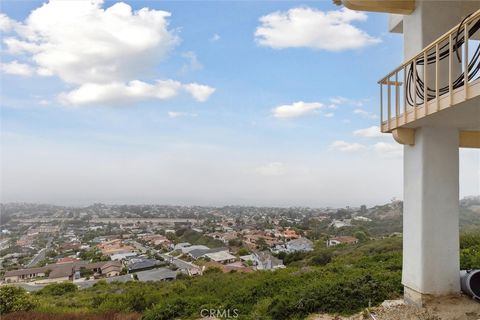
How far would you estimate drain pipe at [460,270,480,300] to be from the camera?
379 centimetres

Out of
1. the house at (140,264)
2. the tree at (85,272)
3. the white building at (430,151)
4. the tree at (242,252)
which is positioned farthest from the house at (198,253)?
the white building at (430,151)

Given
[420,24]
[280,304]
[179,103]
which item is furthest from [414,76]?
[179,103]

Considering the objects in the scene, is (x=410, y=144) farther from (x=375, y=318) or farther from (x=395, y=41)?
(x=395, y=41)

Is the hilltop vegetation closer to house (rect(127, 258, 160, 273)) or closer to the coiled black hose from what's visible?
the coiled black hose

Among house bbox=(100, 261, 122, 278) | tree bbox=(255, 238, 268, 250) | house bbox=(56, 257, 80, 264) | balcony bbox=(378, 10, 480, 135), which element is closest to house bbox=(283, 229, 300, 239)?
tree bbox=(255, 238, 268, 250)

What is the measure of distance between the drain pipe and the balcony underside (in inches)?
72.6

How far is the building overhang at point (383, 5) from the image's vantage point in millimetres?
4047

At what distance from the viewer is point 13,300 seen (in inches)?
245

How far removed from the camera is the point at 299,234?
26.2 meters

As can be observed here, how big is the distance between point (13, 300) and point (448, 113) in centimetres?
804

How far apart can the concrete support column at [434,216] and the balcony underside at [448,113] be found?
0.21 m

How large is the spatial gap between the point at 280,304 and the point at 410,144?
9.52 ft

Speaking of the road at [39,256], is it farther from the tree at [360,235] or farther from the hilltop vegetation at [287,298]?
the tree at [360,235]

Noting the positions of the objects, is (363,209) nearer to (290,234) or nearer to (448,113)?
(290,234)
